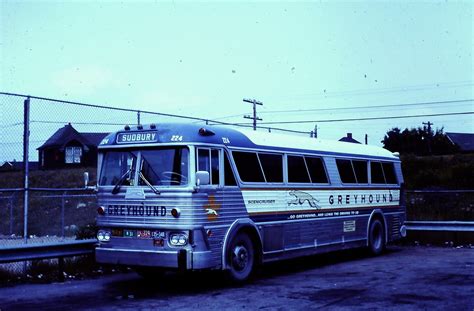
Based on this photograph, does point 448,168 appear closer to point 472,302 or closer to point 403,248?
point 403,248

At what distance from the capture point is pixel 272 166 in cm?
1195

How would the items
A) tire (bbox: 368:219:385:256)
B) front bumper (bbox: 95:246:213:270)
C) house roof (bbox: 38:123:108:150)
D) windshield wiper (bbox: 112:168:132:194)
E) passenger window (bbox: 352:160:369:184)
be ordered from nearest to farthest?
1. front bumper (bbox: 95:246:213:270)
2. windshield wiper (bbox: 112:168:132:194)
3. house roof (bbox: 38:123:108:150)
4. passenger window (bbox: 352:160:369:184)
5. tire (bbox: 368:219:385:256)

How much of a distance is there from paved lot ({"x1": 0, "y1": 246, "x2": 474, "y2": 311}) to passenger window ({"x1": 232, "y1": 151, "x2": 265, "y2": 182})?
1.86m

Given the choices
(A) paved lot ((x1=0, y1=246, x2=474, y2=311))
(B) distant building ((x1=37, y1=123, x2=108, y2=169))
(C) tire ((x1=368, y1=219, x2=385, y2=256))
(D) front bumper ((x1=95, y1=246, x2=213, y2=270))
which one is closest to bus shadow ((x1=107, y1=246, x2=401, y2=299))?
(A) paved lot ((x1=0, y1=246, x2=474, y2=311))

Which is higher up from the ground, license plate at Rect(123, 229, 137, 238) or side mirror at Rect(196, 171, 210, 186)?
side mirror at Rect(196, 171, 210, 186)

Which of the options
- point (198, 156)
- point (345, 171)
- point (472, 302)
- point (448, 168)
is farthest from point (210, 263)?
point (448, 168)

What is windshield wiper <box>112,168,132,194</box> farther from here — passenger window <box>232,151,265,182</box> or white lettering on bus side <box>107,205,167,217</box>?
passenger window <box>232,151,265,182</box>

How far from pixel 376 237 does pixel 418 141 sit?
58115 mm

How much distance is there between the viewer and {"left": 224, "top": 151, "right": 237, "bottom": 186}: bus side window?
420 inches

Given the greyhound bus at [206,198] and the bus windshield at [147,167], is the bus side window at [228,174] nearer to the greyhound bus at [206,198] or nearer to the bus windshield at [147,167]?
the greyhound bus at [206,198]

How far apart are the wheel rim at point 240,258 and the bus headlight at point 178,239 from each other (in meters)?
1.22

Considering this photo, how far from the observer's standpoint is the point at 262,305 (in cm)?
870

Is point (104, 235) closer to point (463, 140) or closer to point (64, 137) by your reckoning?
point (64, 137)

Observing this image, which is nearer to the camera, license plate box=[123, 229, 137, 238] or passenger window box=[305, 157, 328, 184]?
license plate box=[123, 229, 137, 238]
